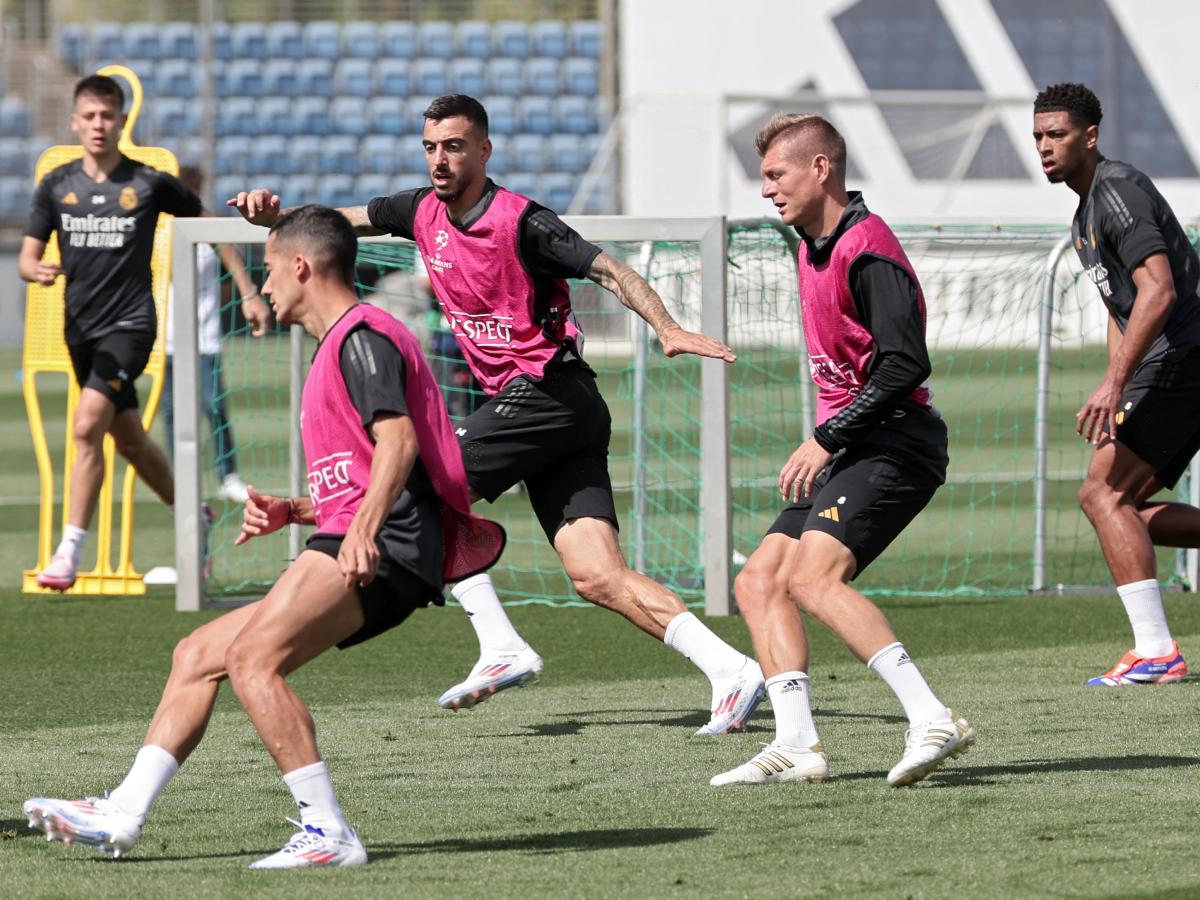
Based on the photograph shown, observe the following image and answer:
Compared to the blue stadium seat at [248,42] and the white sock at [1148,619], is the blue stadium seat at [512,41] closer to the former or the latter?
the blue stadium seat at [248,42]

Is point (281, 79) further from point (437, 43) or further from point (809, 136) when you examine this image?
point (809, 136)

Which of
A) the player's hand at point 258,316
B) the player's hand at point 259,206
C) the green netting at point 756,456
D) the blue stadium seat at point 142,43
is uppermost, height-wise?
the blue stadium seat at point 142,43

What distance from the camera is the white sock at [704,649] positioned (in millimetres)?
6023

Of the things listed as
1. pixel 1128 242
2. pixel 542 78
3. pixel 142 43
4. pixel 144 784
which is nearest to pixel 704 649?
pixel 1128 242

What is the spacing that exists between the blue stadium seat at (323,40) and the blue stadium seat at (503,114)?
3200 millimetres

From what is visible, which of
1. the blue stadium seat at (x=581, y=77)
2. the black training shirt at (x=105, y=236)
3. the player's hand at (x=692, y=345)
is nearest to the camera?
the player's hand at (x=692, y=345)

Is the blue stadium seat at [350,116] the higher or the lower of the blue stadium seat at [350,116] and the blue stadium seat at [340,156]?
the higher

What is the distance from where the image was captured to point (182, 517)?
30.0 feet

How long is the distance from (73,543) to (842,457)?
501cm

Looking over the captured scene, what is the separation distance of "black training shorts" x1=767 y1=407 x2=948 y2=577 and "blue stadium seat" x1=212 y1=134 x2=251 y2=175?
29.8 metres

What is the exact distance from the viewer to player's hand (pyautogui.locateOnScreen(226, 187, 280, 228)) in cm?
584

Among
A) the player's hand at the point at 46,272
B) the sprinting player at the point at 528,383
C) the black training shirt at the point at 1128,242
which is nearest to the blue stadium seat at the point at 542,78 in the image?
the player's hand at the point at 46,272

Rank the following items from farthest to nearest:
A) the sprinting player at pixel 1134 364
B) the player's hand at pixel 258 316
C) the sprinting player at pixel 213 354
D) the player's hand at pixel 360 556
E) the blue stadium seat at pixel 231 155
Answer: the blue stadium seat at pixel 231 155 → the sprinting player at pixel 213 354 → the player's hand at pixel 258 316 → the sprinting player at pixel 1134 364 → the player's hand at pixel 360 556

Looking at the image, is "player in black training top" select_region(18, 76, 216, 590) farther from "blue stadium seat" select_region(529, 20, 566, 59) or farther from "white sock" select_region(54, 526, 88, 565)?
"blue stadium seat" select_region(529, 20, 566, 59)
